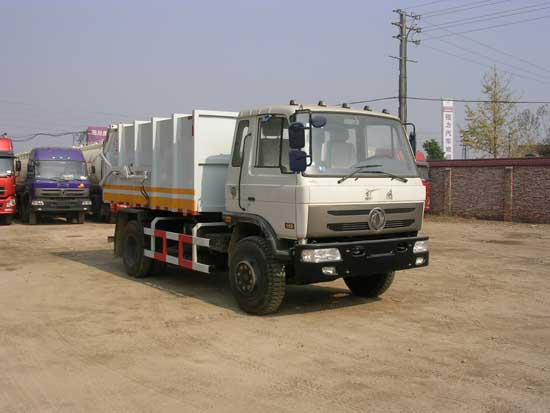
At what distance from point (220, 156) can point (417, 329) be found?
3880 millimetres

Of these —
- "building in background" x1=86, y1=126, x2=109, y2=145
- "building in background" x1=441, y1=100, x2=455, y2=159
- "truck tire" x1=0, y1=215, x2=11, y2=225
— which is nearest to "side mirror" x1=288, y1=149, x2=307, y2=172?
"truck tire" x1=0, y1=215, x2=11, y2=225

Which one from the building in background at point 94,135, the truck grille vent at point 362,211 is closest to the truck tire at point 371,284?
the truck grille vent at point 362,211

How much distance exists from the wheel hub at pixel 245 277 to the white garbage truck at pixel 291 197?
0.01 metres

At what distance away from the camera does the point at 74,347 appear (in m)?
6.41

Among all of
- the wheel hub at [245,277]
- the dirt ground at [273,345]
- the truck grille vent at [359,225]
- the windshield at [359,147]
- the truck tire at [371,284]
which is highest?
the windshield at [359,147]

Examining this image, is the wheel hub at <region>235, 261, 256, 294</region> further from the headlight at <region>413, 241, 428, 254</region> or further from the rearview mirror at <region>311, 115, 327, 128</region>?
the headlight at <region>413, 241, 428, 254</region>

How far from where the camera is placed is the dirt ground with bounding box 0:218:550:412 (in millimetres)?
4945

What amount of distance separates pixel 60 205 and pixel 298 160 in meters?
17.7

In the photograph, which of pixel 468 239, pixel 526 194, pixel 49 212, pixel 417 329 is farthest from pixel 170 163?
pixel 526 194

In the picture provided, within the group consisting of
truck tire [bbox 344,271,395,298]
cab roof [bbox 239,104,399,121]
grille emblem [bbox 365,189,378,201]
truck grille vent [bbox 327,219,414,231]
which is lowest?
truck tire [bbox 344,271,395,298]

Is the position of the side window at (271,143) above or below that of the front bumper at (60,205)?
above

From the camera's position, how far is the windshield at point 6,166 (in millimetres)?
21734

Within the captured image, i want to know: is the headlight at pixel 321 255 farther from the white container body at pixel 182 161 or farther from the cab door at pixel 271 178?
the white container body at pixel 182 161

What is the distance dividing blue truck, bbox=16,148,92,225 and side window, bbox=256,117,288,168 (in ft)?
54.5
